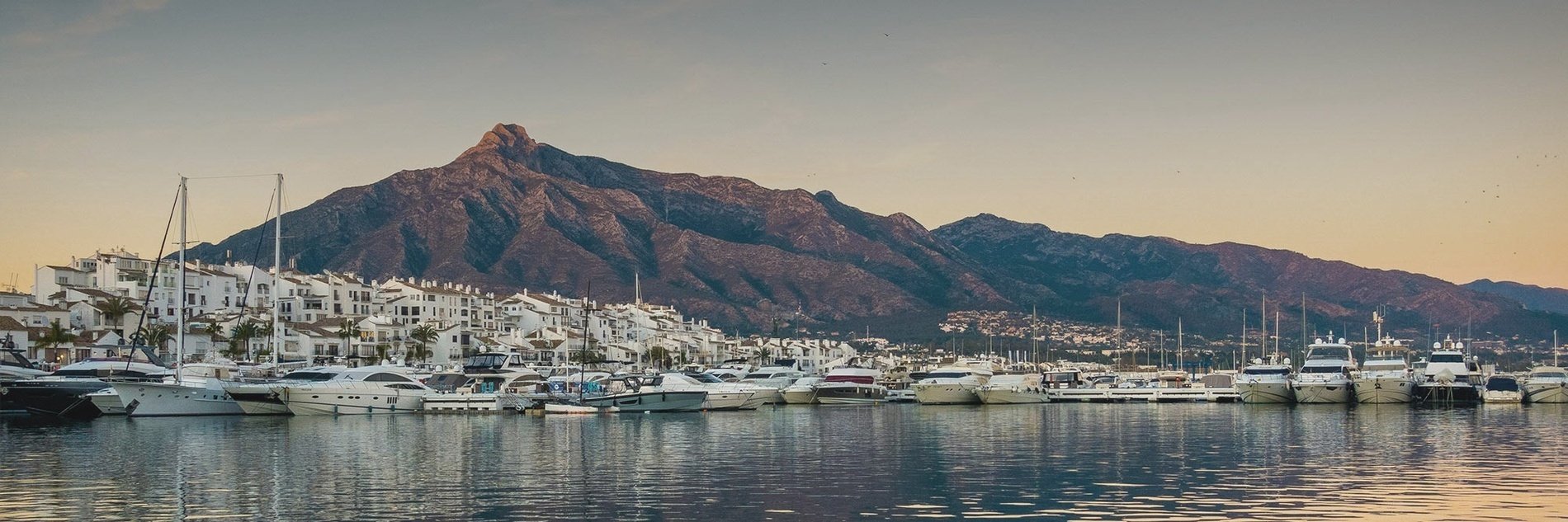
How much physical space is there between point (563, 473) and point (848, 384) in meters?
66.0

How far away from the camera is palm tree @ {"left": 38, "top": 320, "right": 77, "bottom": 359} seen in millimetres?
109312

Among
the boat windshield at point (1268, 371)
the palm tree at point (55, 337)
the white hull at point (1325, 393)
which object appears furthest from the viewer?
the palm tree at point (55, 337)

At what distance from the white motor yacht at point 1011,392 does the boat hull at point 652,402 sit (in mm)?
24083

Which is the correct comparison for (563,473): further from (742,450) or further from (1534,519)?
(1534,519)

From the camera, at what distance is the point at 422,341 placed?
148 meters

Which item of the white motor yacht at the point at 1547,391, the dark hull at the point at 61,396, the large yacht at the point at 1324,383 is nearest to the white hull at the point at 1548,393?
the white motor yacht at the point at 1547,391

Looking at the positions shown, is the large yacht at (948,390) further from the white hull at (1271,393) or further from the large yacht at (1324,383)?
the large yacht at (1324,383)

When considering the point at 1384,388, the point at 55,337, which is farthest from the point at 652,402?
the point at 55,337

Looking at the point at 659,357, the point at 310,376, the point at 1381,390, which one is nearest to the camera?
the point at 310,376

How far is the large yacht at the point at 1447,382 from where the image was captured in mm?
95625

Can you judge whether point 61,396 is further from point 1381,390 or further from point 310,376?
point 1381,390

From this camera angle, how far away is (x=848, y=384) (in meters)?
106

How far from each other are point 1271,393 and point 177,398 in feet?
214

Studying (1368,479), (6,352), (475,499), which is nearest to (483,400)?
(6,352)
